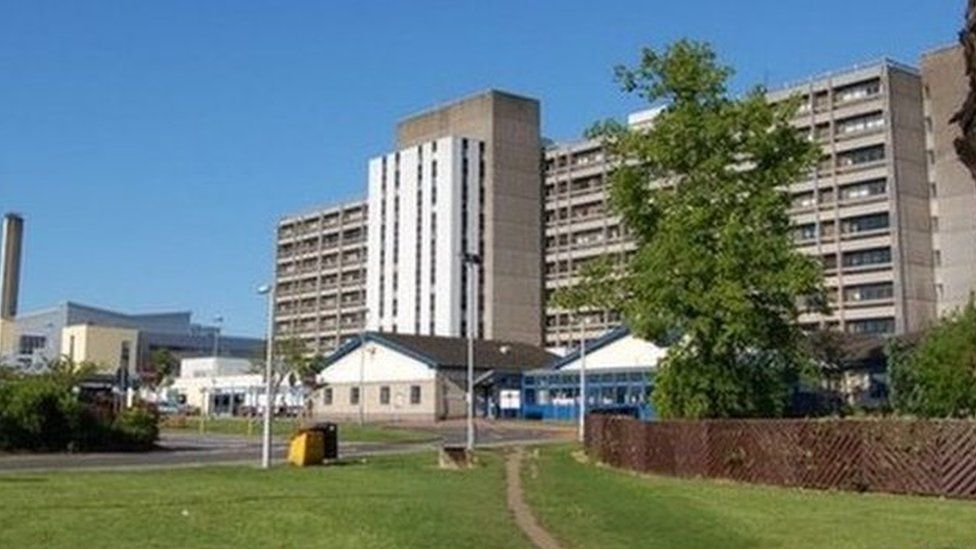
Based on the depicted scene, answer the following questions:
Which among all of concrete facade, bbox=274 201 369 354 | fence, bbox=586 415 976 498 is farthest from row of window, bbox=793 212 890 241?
fence, bbox=586 415 976 498

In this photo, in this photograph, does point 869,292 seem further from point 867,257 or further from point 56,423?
point 56,423

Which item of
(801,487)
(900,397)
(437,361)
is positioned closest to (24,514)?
(801,487)

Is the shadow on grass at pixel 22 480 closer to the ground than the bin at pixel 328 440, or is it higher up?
closer to the ground

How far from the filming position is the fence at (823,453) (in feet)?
76.8

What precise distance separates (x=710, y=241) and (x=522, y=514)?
754 inches

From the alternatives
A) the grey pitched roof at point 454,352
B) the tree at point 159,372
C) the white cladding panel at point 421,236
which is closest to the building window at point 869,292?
the grey pitched roof at point 454,352

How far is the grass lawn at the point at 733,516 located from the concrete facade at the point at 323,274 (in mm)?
132280

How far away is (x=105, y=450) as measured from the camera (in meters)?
43.5

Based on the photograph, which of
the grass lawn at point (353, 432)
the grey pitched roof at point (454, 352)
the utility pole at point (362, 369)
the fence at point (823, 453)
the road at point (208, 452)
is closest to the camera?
the fence at point (823, 453)

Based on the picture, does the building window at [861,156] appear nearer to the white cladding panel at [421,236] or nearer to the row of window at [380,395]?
the white cladding panel at [421,236]

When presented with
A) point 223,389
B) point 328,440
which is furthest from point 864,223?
point 328,440

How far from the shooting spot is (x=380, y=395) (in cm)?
9238

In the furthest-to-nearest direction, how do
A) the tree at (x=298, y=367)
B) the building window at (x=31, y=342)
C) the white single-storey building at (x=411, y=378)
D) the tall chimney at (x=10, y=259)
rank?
the building window at (x=31, y=342) < the tall chimney at (x=10, y=259) < the tree at (x=298, y=367) < the white single-storey building at (x=411, y=378)

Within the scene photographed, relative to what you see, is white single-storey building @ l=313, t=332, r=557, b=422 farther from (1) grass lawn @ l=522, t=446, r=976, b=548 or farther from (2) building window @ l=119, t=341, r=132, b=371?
(2) building window @ l=119, t=341, r=132, b=371
